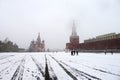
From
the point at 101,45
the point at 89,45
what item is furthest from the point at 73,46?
the point at 101,45

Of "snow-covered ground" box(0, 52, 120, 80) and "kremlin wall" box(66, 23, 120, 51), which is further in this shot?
"kremlin wall" box(66, 23, 120, 51)

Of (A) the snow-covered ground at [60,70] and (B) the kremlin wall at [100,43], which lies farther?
(B) the kremlin wall at [100,43]

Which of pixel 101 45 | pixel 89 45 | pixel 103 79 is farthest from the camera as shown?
pixel 89 45

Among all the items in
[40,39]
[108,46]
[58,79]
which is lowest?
[58,79]

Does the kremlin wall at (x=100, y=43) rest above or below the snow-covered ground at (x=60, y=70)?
above

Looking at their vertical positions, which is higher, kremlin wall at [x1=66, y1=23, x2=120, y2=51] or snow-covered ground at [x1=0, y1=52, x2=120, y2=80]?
kremlin wall at [x1=66, y1=23, x2=120, y2=51]

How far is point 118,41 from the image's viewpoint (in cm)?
6462

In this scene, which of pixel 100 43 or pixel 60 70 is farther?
pixel 100 43

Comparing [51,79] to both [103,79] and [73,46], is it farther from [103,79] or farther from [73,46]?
[73,46]

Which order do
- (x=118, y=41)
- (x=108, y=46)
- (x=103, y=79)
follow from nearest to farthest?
(x=103, y=79) → (x=118, y=41) → (x=108, y=46)

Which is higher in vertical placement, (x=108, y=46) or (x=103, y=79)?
(x=108, y=46)

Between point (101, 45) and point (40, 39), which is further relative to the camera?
point (40, 39)

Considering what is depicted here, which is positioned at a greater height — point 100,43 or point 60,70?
point 100,43

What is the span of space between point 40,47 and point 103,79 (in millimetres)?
162906
